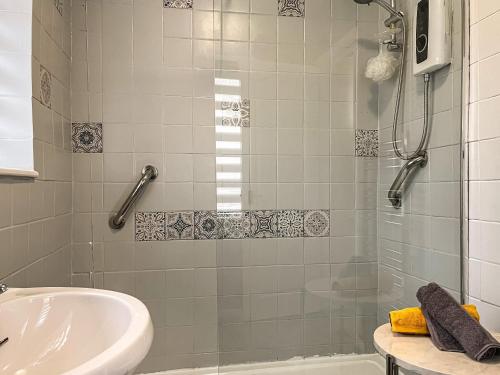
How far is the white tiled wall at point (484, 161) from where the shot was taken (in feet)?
3.69

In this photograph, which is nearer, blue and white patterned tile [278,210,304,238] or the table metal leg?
the table metal leg

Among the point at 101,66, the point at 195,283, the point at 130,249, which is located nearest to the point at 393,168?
the point at 195,283

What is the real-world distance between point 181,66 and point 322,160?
2.63 ft

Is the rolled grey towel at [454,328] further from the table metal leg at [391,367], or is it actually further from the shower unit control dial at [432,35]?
the shower unit control dial at [432,35]

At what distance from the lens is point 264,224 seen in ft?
5.16

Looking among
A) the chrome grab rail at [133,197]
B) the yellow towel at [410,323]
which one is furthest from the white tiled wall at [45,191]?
the yellow towel at [410,323]

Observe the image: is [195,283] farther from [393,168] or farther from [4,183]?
[393,168]

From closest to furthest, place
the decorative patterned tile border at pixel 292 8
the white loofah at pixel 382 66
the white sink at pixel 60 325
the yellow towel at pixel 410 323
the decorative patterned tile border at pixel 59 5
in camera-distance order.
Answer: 1. the white sink at pixel 60 325
2. the yellow towel at pixel 410 323
3. the decorative patterned tile border at pixel 59 5
4. the white loofah at pixel 382 66
5. the decorative patterned tile border at pixel 292 8

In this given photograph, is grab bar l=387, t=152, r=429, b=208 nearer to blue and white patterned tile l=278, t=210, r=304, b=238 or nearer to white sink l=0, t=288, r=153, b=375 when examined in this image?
blue and white patterned tile l=278, t=210, r=304, b=238

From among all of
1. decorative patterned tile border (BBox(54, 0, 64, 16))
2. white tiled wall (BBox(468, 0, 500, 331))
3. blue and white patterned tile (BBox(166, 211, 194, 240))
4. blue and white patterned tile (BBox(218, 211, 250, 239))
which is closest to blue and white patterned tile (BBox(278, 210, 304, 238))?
blue and white patterned tile (BBox(218, 211, 250, 239))

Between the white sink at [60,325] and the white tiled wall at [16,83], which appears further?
the white tiled wall at [16,83]

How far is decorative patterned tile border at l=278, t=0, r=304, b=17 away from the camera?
162cm

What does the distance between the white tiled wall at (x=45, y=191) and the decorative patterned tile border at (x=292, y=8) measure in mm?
960

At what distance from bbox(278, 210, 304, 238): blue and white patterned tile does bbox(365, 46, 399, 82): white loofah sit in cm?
69
